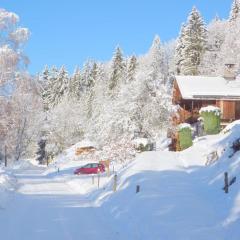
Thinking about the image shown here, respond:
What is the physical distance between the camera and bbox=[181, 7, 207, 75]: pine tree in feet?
258

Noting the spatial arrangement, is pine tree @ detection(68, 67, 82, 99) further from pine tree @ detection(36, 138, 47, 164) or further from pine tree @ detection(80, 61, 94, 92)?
pine tree @ detection(36, 138, 47, 164)

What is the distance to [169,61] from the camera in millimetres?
126625

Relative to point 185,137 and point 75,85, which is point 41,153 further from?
point 185,137

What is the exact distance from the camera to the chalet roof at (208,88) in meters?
50.8

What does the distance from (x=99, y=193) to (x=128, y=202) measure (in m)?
7.38

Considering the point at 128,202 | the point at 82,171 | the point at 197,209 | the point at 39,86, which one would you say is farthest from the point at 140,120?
the point at 197,209

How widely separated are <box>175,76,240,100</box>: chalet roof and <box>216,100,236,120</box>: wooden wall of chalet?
0.56m

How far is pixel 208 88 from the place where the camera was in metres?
52.7

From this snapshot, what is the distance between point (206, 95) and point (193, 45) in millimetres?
30437

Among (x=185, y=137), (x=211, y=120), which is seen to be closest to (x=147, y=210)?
(x=185, y=137)

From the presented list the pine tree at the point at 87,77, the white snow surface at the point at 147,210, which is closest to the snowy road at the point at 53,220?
the white snow surface at the point at 147,210

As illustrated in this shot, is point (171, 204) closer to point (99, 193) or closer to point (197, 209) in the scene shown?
point (197, 209)

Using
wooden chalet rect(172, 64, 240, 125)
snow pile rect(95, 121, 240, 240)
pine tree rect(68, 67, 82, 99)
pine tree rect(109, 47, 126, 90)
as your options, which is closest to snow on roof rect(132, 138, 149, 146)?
wooden chalet rect(172, 64, 240, 125)

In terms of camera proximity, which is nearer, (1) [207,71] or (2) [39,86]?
(2) [39,86]
